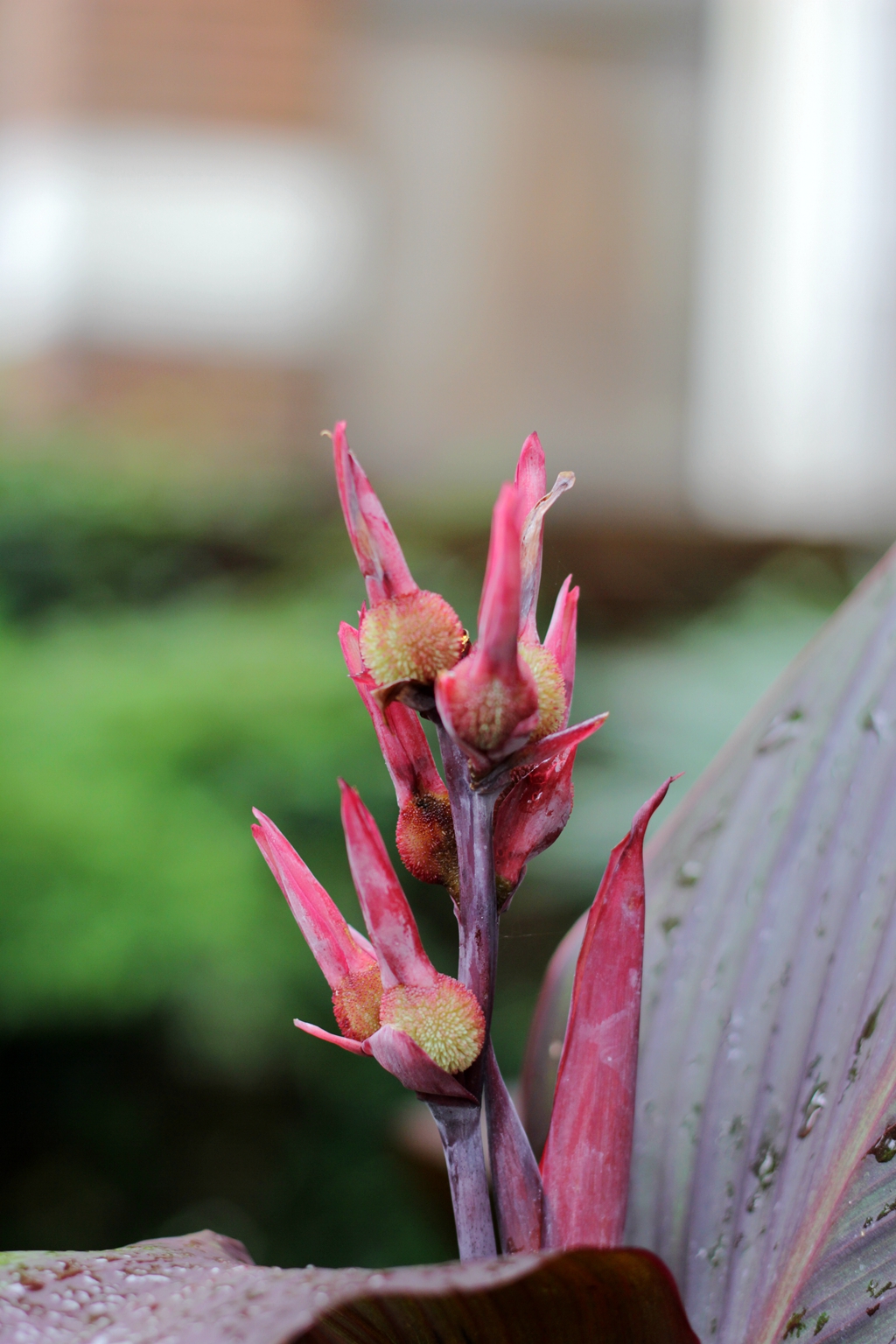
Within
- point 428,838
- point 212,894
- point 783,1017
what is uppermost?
point 428,838

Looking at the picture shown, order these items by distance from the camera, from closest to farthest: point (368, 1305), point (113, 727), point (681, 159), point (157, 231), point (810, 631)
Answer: point (368, 1305) < point (113, 727) < point (810, 631) < point (157, 231) < point (681, 159)

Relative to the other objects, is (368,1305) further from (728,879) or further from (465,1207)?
(728,879)

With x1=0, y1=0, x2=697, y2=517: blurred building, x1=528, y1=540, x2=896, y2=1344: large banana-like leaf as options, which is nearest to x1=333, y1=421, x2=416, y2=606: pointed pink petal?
x1=528, y1=540, x2=896, y2=1344: large banana-like leaf

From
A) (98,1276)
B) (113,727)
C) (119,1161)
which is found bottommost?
(119,1161)

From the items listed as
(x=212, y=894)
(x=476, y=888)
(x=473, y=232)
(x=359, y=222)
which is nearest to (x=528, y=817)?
(x=476, y=888)

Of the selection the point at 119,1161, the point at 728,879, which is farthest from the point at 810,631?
the point at 728,879

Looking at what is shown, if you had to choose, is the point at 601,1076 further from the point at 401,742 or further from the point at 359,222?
the point at 359,222

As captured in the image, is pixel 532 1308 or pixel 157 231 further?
pixel 157 231

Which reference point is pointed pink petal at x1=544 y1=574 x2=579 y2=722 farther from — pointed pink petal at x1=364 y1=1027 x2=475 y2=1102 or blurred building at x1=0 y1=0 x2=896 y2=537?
blurred building at x1=0 y1=0 x2=896 y2=537
